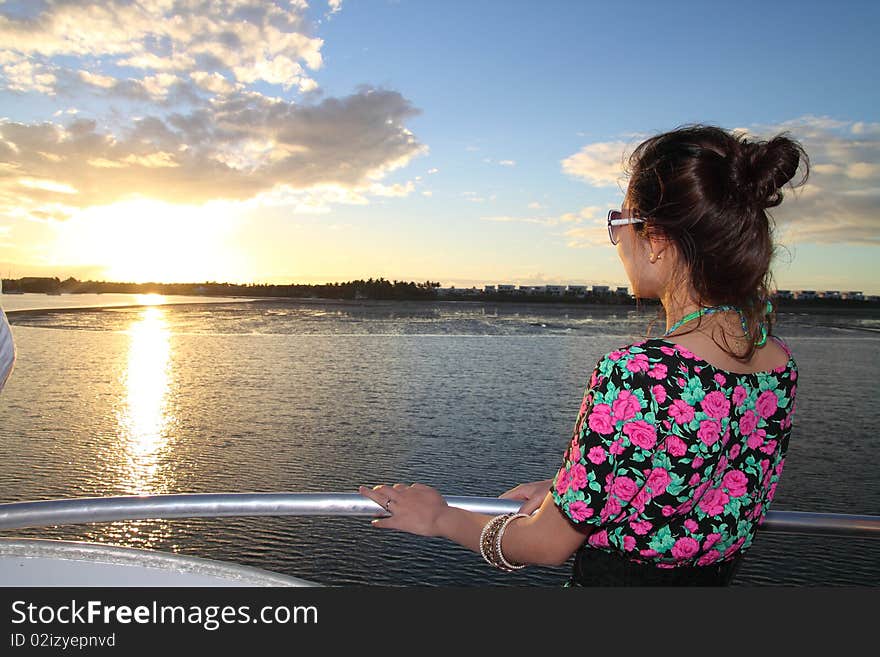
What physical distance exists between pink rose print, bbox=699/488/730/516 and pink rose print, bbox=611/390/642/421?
11.7 inches

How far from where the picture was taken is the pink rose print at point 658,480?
44.6 inches

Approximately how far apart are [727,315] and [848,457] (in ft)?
39.0

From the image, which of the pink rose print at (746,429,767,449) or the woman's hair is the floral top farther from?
the woman's hair

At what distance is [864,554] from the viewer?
283 inches

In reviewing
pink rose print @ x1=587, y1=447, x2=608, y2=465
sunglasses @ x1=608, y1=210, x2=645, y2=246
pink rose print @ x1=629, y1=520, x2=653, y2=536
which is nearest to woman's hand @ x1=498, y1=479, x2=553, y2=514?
pink rose print @ x1=629, y1=520, x2=653, y2=536

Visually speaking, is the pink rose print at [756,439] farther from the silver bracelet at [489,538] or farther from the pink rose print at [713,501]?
the silver bracelet at [489,538]

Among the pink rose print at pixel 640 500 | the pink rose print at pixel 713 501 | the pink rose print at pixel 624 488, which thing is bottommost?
the pink rose print at pixel 713 501

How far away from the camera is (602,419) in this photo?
1088 millimetres

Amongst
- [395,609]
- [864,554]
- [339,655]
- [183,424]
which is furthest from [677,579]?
[183,424]

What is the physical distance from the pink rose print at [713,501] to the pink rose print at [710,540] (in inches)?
1.5

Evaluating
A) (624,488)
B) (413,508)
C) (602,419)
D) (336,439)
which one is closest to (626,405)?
(602,419)

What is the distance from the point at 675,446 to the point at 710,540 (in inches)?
10.2

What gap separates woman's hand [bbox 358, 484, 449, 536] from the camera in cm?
135

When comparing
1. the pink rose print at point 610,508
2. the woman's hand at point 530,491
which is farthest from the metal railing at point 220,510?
the pink rose print at point 610,508
